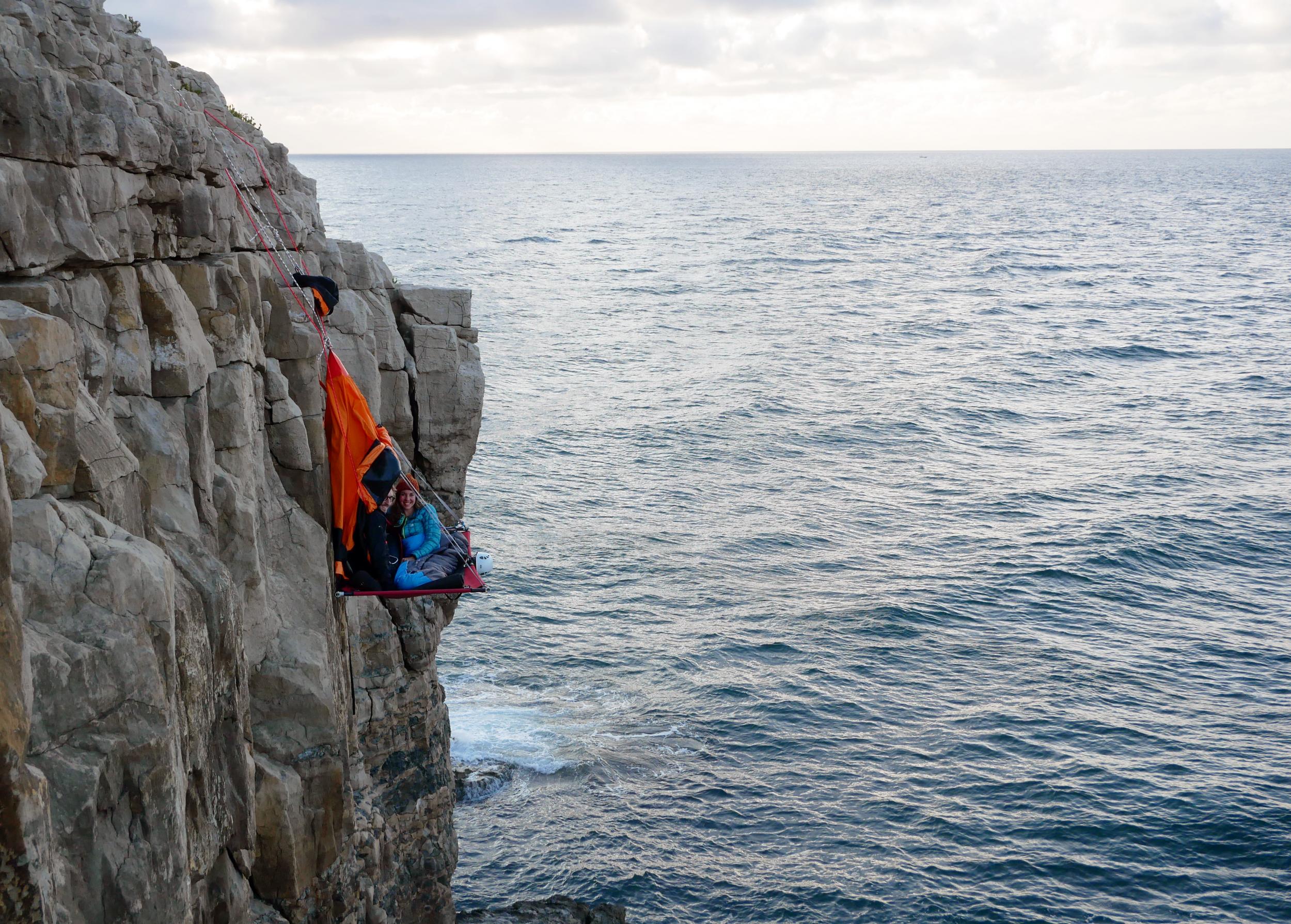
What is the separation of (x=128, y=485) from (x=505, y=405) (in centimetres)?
5520

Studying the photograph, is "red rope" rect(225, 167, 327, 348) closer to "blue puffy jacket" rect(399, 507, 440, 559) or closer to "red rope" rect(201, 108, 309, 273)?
"red rope" rect(201, 108, 309, 273)

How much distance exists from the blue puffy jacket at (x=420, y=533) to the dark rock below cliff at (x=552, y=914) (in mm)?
11427

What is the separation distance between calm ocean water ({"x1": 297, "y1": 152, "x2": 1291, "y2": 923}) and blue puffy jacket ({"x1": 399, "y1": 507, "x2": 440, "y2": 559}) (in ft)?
44.2

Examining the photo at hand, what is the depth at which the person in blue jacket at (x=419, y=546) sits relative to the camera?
1642cm

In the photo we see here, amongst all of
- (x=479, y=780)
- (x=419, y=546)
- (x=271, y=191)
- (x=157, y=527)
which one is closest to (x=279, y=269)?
(x=271, y=191)

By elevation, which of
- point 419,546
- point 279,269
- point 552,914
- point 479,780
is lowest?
point 479,780

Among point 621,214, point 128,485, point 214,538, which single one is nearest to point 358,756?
point 214,538

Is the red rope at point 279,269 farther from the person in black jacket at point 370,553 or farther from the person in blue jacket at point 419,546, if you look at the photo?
the person in blue jacket at point 419,546

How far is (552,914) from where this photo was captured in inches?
986

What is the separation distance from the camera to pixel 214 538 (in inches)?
499

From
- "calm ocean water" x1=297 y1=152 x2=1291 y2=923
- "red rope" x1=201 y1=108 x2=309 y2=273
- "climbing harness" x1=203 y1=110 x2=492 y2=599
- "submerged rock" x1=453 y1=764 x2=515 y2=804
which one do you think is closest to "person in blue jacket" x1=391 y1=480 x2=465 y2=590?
"climbing harness" x1=203 y1=110 x2=492 y2=599

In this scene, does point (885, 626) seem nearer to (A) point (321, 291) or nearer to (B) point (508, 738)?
(B) point (508, 738)

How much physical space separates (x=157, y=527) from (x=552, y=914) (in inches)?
681

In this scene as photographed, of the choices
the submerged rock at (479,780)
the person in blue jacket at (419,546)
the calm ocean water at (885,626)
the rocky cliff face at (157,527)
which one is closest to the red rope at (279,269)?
the rocky cliff face at (157,527)
